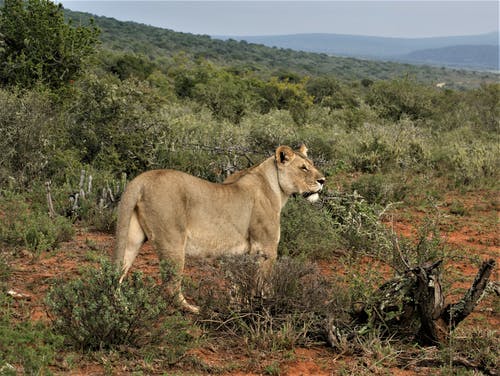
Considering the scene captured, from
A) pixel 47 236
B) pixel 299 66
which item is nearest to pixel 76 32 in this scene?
pixel 47 236

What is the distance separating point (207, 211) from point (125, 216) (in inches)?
30.2

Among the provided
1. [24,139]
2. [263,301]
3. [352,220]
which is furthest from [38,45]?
[263,301]

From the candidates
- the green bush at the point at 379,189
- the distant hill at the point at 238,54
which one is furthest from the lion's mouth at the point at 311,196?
the distant hill at the point at 238,54

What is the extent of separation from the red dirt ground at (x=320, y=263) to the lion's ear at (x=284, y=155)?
127cm

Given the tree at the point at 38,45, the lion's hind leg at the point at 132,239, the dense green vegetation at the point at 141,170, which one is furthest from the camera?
the tree at the point at 38,45

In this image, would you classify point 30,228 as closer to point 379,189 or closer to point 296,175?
point 296,175

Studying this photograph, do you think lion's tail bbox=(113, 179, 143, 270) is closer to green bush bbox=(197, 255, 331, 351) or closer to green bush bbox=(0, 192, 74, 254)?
green bush bbox=(197, 255, 331, 351)

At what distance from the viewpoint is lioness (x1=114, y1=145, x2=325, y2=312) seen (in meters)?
5.45

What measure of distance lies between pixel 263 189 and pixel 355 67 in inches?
3787

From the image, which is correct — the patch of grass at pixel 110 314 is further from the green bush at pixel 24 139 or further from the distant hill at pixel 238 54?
the distant hill at pixel 238 54

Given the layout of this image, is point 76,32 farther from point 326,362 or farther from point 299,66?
point 299,66

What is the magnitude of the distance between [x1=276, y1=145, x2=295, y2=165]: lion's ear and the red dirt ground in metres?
1.27

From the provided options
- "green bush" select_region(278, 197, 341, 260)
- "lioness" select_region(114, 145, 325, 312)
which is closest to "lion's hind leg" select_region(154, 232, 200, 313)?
"lioness" select_region(114, 145, 325, 312)

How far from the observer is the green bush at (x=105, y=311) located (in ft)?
15.6
